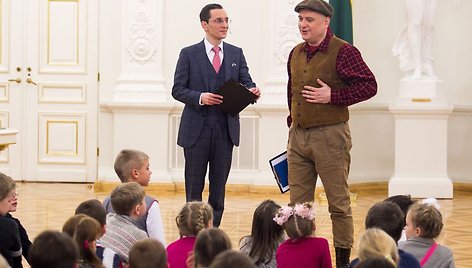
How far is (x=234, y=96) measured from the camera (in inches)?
238

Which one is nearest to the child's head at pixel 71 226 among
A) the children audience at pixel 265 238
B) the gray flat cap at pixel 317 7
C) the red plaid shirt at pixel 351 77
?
the children audience at pixel 265 238

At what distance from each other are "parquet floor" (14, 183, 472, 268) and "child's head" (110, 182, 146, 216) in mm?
2145

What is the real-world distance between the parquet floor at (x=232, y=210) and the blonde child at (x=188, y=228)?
231 centimetres

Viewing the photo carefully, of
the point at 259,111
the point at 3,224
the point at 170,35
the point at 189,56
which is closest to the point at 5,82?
the point at 170,35

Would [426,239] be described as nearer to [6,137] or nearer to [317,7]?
[317,7]

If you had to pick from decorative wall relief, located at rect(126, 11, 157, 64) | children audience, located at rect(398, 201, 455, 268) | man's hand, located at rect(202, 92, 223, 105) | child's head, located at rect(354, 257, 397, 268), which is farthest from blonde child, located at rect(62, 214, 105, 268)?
decorative wall relief, located at rect(126, 11, 157, 64)

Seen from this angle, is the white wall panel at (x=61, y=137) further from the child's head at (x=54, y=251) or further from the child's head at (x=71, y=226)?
the child's head at (x=54, y=251)

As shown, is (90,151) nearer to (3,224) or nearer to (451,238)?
(451,238)

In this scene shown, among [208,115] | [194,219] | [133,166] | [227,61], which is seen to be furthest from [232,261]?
[227,61]

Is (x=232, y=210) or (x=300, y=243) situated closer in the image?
(x=300, y=243)

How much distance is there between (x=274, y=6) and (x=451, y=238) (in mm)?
3630

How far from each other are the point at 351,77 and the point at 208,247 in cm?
195

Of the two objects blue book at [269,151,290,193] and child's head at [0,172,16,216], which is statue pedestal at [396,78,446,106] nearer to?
blue book at [269,151,290,193]

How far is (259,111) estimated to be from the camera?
10.1 m
